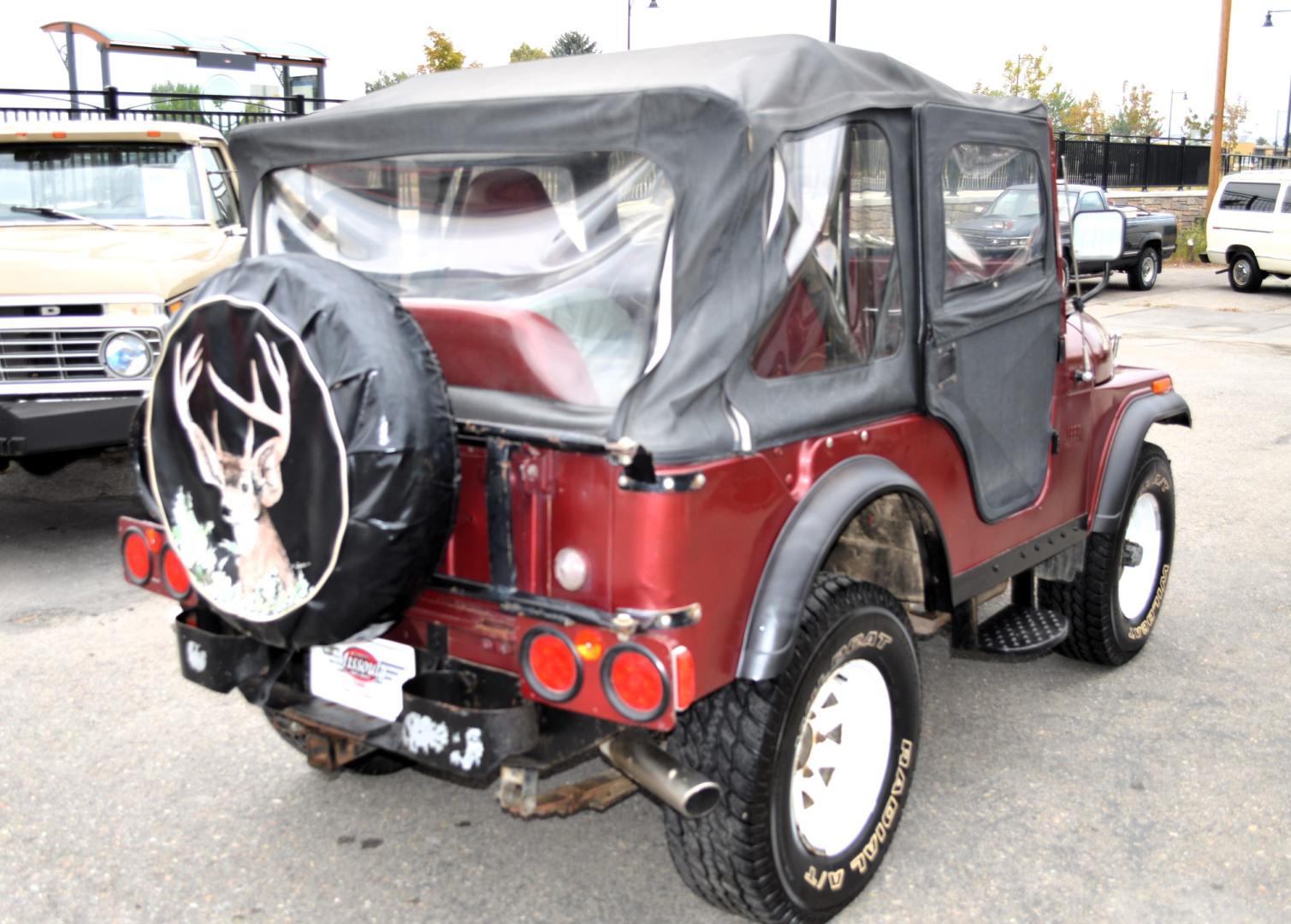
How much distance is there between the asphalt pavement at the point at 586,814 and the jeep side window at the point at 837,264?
144 cm

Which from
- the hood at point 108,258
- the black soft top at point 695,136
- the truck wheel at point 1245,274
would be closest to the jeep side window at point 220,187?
the hood at point 108,258

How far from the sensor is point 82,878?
11.3 ft

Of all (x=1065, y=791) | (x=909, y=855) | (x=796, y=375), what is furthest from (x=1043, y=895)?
(x=796, y=375)

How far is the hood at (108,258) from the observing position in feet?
20.1

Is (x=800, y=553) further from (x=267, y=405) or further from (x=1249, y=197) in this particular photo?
(x=1249, y=197)

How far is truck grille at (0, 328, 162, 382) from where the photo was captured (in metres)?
6.05

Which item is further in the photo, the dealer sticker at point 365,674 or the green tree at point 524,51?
the green tree at point 524,51

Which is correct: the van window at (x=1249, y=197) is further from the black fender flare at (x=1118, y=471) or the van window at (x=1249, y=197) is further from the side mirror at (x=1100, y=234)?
the side mirror at (x=1100, y=234)

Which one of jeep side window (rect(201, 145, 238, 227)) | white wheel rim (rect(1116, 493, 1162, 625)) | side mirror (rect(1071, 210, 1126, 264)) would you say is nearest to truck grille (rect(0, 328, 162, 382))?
jeep side window (rect(201, 145, 238, 227))

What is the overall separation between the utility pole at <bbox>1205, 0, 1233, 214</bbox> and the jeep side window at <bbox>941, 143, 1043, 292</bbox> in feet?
79.1

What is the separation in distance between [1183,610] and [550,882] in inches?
135

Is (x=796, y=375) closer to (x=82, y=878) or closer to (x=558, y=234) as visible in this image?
(x=558, y=234)

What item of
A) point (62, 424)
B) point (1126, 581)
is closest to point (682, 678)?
point (1126, 581)

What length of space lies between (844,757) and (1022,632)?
119 cm
